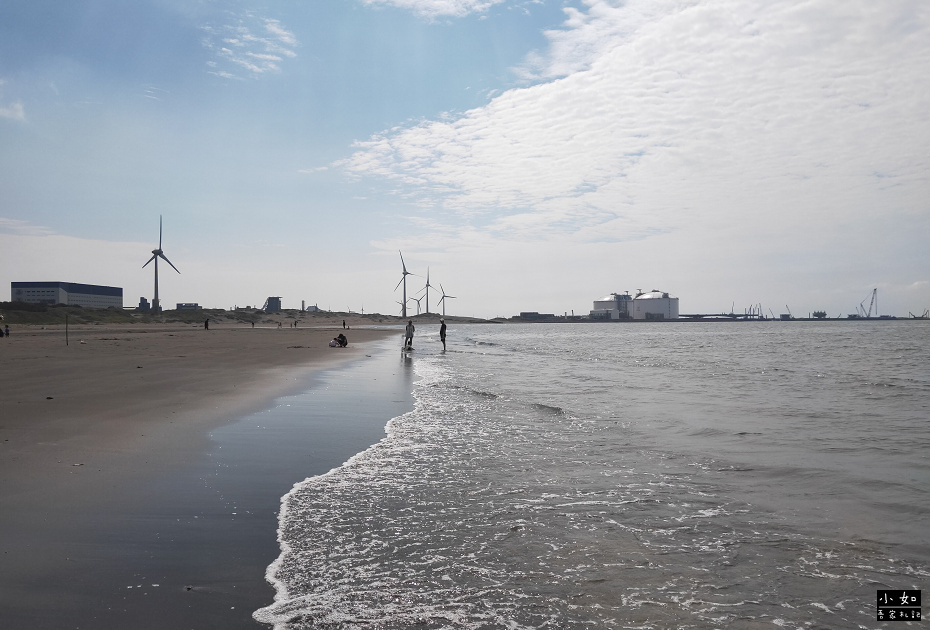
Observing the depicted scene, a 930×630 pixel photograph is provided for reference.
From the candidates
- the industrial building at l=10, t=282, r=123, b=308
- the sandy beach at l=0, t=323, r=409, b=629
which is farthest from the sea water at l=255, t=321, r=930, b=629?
the industrial building at l=10, t=282, r=123, b=308

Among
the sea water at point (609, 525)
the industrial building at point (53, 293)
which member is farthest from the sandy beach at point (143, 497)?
the industrial building at point (53, 293)

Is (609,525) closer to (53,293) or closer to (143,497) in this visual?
(143,497)

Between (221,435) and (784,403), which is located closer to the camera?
(221,435)

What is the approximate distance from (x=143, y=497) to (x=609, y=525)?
521cm

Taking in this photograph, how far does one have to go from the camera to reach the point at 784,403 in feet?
53.9

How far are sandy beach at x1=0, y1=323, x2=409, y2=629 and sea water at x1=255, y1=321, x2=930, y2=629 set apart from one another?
0.41 meters

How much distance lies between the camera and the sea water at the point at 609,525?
444 cm

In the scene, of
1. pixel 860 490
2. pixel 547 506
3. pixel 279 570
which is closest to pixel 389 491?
pixel 547 506

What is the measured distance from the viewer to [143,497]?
22.1 feet

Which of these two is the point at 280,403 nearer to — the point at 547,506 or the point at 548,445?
the point at 548,445

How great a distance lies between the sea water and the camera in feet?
14.6

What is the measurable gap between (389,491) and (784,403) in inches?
525

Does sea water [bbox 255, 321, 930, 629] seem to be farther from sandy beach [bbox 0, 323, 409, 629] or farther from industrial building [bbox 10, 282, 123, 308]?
industrial building [bbox 10, 282, 123, 308]

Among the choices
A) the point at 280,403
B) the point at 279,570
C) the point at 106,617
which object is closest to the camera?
the point at 106,617
